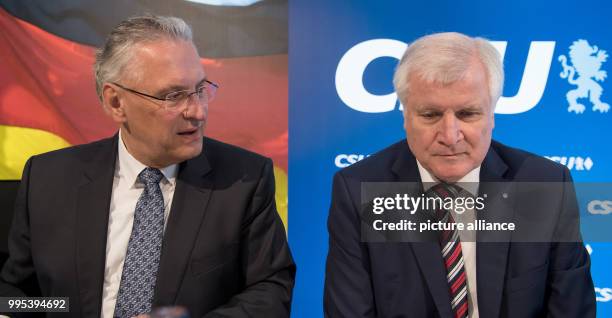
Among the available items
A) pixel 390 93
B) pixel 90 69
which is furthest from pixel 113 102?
pixel 390 93

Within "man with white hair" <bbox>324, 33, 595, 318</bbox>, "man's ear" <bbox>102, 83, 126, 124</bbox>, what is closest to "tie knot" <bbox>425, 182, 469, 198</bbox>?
"man with white hair" <bbox>324, 33, 595, 318</bbox>

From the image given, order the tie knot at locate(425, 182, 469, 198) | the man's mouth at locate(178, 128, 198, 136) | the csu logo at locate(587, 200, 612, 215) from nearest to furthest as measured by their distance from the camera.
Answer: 1. the tie knot at locate(425, 182, 469, 198)
2. the man's mouth at locate(178, 128, 198, 136)
3. the csu logo at locate(587, 200, 612, 215)

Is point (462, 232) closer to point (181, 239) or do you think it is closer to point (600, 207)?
point (181, 239)

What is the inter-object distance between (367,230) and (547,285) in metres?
0.56

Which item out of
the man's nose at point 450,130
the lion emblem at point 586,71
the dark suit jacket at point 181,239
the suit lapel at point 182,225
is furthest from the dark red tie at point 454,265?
the lion emblem at point 586,71

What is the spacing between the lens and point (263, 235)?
216 centimetres

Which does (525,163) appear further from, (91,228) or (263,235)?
(91,228)

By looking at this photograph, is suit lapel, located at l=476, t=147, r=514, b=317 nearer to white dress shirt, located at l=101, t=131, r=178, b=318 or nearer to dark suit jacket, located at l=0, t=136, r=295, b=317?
dark suit jacket, located at l=0, t=136, r=295, b=317

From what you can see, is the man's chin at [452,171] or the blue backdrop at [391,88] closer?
the man's chin at [452,171]

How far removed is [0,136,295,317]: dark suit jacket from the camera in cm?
205

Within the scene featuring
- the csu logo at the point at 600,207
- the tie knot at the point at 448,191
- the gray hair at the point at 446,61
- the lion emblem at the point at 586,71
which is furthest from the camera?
the lion emblem at the point at 586,71

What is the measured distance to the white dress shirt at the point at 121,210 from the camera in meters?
2.08

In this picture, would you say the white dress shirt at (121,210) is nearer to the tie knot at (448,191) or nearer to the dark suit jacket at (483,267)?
the dark suit jacket at (483,267)

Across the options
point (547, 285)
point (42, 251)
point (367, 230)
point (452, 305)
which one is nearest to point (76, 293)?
point (42, 251)
